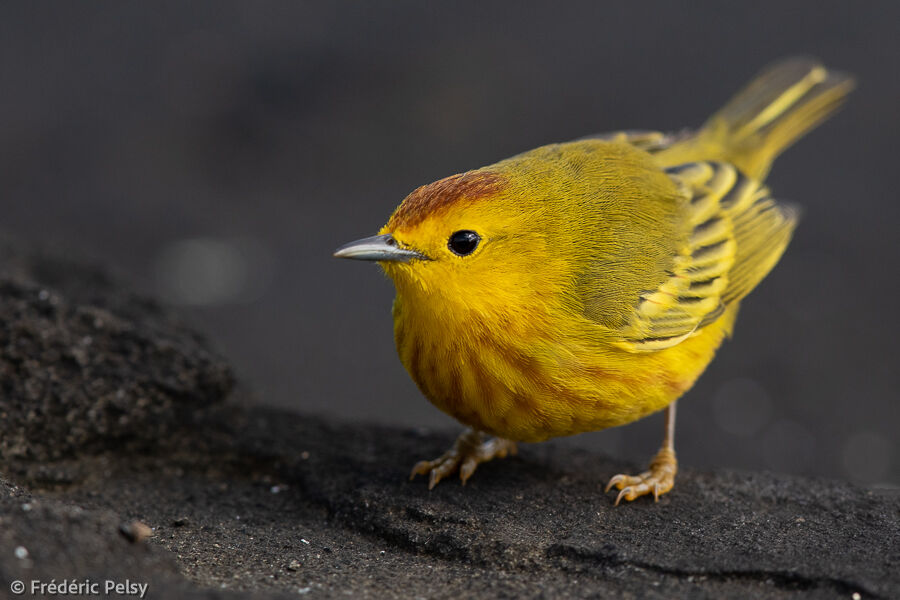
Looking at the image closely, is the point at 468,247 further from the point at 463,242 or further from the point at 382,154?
the point at 382,154

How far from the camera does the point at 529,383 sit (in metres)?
3.93

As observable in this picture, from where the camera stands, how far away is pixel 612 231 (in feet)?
14.1

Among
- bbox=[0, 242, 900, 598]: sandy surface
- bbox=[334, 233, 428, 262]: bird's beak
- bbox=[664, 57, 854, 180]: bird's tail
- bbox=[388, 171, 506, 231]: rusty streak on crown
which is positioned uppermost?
bbox=[664, 57, 854, 180]: bird's tail

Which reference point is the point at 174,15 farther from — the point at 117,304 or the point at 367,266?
the point at 117,304

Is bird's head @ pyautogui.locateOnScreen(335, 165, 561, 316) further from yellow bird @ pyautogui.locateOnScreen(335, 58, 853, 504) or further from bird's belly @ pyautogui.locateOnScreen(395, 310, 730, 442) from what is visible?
bird's belly @ pyautogui.locateOnScreen(395, 310, 730, 442)

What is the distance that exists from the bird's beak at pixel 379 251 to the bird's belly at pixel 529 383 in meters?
0.39

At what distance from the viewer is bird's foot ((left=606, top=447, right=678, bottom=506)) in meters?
4.24

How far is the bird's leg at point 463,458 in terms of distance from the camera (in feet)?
14.7

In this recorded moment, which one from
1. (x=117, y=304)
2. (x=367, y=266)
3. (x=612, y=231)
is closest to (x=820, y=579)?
(x=612, y=231)

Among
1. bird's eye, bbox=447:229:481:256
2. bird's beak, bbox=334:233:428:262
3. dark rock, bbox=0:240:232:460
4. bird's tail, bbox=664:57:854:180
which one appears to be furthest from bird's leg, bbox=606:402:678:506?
bird's tail, bbox=664:57:854:180

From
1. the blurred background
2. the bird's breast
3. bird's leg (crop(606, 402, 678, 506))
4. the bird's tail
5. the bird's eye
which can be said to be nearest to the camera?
the bird's eye

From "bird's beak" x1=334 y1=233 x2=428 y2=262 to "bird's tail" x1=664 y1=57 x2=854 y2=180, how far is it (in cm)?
274

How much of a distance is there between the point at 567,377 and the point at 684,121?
276 inches

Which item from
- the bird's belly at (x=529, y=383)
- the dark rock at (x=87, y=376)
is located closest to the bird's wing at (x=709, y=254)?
the bird's belly at (x=529, y=383)
